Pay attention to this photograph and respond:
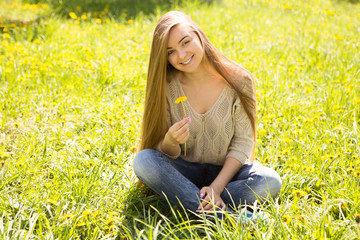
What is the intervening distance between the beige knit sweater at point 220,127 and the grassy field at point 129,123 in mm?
320

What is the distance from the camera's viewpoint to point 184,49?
1977 millimetres

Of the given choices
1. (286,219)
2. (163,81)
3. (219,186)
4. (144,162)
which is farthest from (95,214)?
(286,219)

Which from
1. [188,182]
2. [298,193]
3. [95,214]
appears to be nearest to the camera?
[95,214]

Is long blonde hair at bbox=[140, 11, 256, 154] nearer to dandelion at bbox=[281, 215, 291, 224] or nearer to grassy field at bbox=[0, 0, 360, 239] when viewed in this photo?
grassy field at bbox=[0, 0, 360, 239]

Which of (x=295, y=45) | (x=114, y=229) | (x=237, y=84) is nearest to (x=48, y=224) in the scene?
(x=114, y=229)

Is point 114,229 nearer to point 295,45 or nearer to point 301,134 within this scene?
point 301,134

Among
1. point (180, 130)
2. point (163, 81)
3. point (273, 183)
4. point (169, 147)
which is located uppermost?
point (163, 81)

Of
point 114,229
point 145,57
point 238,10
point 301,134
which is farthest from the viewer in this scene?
point 238,10

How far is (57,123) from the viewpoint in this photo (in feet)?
9.21

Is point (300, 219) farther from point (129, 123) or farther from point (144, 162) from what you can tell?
point (129, 123)

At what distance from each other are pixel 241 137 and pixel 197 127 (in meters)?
0.24

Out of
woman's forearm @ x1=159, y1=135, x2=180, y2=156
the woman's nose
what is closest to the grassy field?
woman's forearm @ x1=159, y1=135, x2=180, y2=156

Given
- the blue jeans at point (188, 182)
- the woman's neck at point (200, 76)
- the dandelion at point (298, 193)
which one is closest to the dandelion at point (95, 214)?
the blue jeans at point (188, 182)

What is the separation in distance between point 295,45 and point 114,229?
10.2 feet
